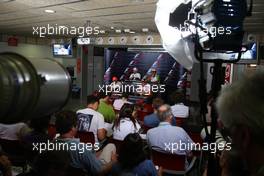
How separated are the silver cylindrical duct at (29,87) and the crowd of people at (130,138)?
521 millimetres

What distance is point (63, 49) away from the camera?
863 cm

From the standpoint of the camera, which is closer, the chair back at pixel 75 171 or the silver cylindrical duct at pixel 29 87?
the silver cylindrical duct at pixel 29 87

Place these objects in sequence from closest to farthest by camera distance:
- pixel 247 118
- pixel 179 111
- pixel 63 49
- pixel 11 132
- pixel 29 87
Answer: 1. pixel 29 87
2. pixel 247 118
3. pixel 11 132
4. pixel 179 111
5. pixel 63 49

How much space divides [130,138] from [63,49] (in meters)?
7.00

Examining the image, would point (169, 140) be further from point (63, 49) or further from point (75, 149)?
point (63, 49)

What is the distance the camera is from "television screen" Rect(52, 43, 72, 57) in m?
8.55

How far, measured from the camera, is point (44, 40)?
426 inches

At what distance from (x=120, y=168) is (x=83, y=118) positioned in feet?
5.71

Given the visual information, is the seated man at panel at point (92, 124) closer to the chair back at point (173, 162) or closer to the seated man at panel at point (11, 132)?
the seated man at panel at point (11, 132)

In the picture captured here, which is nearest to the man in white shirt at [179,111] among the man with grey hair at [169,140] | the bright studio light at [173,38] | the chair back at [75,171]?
the man with grey hair at [169,140]

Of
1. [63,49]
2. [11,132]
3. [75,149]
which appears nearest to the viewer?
[75,149]

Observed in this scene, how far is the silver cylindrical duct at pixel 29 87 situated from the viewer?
63 centimetres

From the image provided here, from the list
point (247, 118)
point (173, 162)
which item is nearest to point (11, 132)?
point (173, 162)

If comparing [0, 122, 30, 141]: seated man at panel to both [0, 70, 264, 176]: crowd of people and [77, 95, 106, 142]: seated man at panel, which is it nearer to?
[0, 70, 264, 176]: crowd of people
